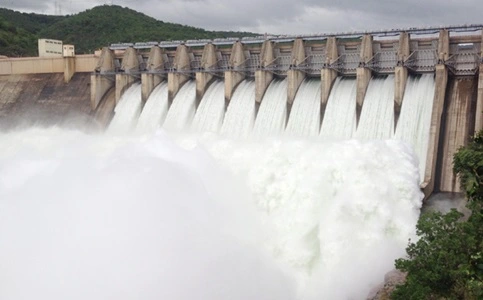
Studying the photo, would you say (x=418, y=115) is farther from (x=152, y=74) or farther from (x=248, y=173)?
(x=152, y=74)

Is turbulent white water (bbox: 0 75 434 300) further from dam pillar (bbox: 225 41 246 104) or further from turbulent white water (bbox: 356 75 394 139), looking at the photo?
dam pillar (bbox: 225 41 246 104)

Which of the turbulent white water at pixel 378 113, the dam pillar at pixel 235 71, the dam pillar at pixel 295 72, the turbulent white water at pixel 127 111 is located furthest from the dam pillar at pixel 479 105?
the turbulent white water at pixel 127 111

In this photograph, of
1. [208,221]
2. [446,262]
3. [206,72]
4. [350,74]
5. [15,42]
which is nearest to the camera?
[446,262]

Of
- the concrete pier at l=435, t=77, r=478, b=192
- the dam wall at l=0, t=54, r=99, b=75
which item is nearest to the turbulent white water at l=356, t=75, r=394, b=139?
the concrete pier at l=435, t=77, r=478, b=192

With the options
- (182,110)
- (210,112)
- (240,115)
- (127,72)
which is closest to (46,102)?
(127,72)

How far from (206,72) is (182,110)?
6.66ft

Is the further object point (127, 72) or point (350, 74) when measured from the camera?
point (127, 72)

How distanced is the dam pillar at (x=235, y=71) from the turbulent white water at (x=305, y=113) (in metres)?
3.19

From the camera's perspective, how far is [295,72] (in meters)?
23.5

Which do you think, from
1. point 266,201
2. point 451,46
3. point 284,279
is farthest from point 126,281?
point 451,46

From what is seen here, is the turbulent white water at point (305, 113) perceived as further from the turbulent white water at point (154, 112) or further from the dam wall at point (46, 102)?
the dam wall at point (46, 102)

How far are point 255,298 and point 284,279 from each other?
1422mm

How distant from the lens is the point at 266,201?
669 inches

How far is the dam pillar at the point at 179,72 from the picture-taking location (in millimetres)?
26969
